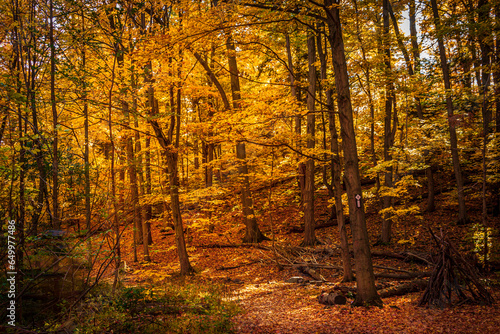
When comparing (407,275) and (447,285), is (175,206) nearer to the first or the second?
(407,275)

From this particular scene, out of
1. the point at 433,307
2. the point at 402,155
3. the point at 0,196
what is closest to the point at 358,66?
the point at 402,155

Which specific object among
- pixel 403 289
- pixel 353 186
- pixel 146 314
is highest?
pixel 353 186

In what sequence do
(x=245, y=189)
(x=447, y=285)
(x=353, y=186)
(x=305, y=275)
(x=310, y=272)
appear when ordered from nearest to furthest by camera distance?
1. (x=447, y=285)
2. (x=353, y=186)
3. (x=310, y=272)
4. (x=305, y=275)
5. (x=245, y=189)

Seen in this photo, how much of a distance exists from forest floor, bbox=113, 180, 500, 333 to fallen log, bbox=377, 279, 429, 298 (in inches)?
6.6

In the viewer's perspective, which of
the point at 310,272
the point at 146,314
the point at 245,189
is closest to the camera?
the point at 146,314

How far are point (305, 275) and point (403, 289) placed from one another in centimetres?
356

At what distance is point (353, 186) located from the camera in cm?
612

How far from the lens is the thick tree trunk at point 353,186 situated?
600 centimetres

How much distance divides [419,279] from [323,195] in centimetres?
1136

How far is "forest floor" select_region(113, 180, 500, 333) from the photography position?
529 cm

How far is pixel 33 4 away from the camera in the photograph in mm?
6781

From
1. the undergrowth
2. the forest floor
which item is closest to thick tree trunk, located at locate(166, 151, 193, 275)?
the forest floor

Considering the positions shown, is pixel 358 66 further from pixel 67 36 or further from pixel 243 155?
pixel 67 36

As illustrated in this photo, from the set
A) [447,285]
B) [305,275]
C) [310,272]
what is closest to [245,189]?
[305,275]
